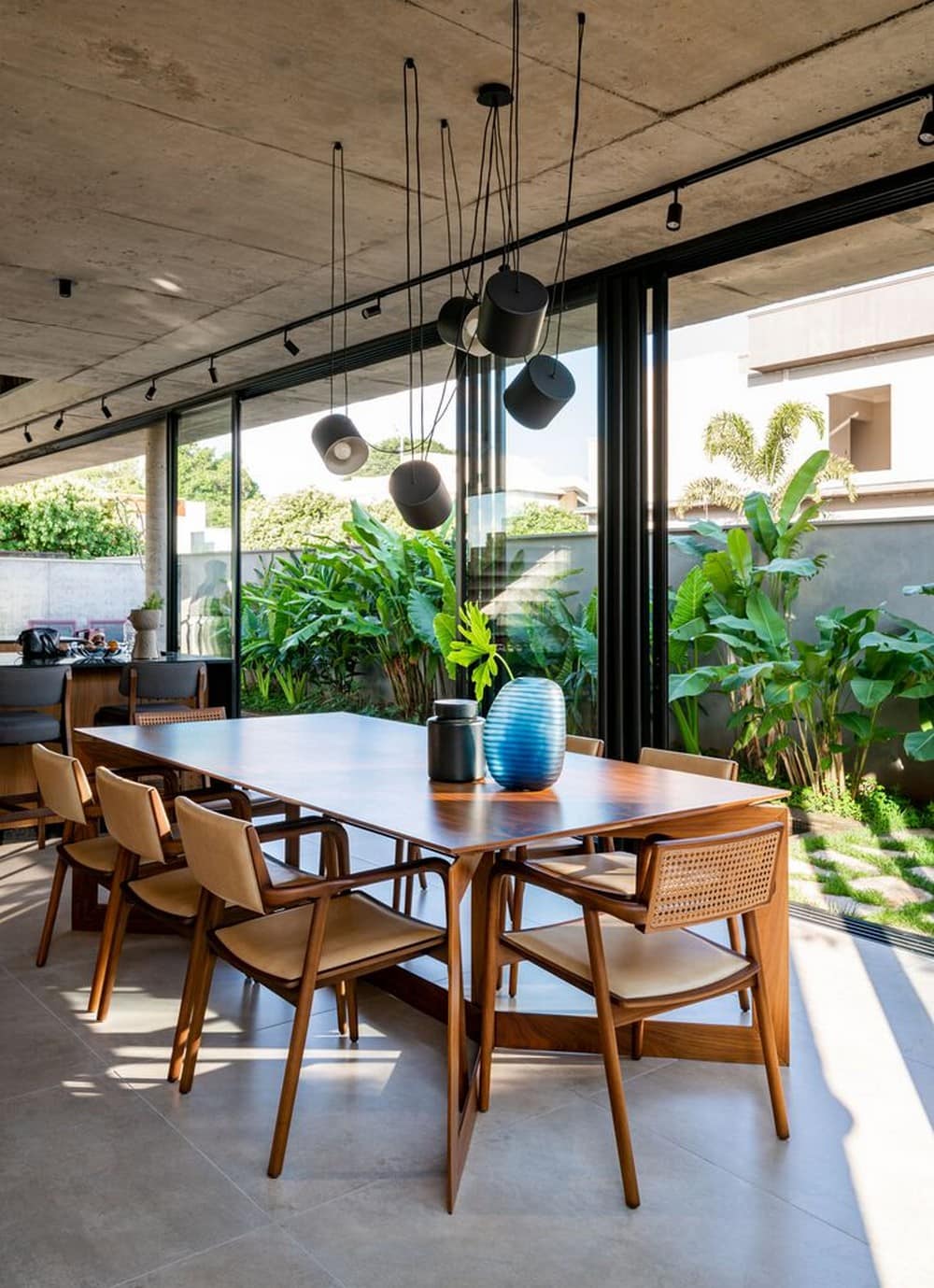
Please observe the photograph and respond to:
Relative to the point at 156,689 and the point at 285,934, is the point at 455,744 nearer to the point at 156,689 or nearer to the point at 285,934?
the point at 285,934

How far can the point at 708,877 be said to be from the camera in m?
2.24

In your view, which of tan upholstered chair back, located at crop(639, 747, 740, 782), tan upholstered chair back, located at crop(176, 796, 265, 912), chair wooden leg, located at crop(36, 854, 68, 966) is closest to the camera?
tan upholstered chair back, located at crop(176, 796, 265, 912)

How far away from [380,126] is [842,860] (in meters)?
3.88

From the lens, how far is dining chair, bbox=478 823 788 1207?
7.13 feet

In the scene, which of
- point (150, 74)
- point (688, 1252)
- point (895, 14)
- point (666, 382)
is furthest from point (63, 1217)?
point (666, 382)

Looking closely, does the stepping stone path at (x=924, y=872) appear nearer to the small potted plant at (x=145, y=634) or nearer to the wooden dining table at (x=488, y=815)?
the wooden dining table at (x=488, y=815)

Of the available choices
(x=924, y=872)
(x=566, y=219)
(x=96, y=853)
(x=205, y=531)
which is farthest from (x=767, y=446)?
(x=96, y=853)

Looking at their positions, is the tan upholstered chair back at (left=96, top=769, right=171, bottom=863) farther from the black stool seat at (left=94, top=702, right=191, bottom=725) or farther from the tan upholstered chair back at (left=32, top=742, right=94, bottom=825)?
the black stool seat at (left=94, top=702, right=191, bottom=725)

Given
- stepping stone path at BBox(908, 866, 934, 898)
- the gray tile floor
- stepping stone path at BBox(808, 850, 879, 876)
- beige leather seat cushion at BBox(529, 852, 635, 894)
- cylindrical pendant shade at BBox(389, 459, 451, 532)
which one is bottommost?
the gray tile floor

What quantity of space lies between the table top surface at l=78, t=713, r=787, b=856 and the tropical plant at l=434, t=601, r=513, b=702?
155cm

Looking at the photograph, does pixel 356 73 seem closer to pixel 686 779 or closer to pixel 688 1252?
pixel 686 779

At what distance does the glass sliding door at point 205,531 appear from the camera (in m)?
7.95

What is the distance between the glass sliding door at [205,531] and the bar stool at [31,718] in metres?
2.65

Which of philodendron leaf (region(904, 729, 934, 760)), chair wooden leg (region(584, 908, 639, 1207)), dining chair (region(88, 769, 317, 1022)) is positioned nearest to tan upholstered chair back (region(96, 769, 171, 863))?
dining chair (region(88, 769, 317, 1022))
